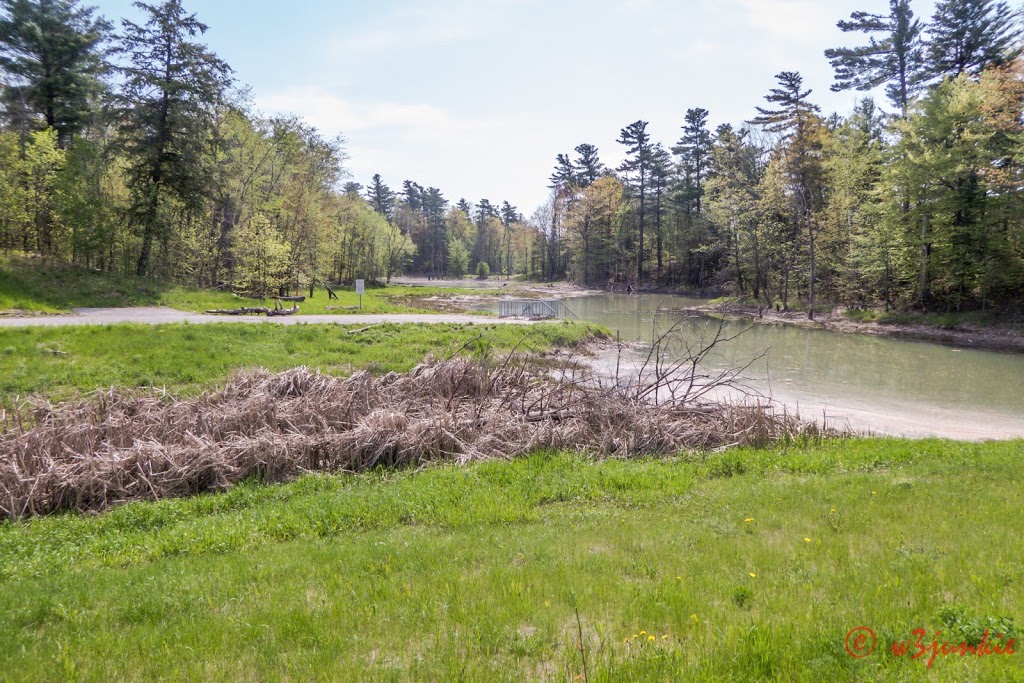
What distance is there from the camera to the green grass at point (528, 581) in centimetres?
326

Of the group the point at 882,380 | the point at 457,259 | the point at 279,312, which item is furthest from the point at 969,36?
the point at 457,259

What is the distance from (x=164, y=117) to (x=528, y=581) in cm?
3184

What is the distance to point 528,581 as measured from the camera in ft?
14.2

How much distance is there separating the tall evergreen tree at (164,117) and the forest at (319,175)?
9cm

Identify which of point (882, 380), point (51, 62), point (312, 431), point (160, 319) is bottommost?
point (882, 380)

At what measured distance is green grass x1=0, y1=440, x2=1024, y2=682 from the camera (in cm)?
326

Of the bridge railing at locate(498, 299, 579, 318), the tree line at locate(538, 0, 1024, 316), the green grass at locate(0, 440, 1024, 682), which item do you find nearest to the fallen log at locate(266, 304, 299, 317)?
the bridge railing at locate(498, 299, 579, 318)

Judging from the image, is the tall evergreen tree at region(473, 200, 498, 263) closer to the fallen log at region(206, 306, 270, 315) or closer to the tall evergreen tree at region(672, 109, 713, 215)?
the tall evergreen tree at region(672, 109, 713, 215)

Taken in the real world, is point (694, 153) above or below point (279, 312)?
above

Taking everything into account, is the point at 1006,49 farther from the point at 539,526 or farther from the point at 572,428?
the point at 539,526

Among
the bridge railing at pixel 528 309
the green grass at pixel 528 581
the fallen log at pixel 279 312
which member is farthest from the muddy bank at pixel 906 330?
the fallen log at pixel 279 312

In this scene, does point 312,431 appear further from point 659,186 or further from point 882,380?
point 659,186

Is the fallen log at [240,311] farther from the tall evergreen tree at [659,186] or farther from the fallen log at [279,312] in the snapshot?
the tall evergreen tree at [659,186]

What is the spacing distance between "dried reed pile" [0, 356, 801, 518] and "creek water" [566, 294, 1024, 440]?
4578 millimetres
